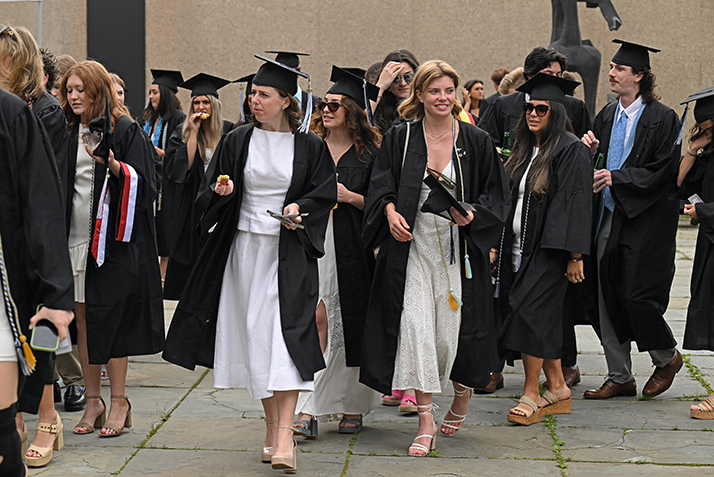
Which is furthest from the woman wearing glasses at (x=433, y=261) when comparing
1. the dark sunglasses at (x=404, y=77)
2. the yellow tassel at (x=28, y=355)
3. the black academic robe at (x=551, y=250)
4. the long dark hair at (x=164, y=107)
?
the long dark hair at (x=164, y=107)

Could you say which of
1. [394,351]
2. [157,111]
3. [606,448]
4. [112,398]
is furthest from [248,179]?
[157,111]

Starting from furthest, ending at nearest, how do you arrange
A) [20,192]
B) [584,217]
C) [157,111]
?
[157,111] < [584,217] < [20,192]

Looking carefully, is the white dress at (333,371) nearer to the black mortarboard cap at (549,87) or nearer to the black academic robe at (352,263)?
the black academic robe at (352,263)

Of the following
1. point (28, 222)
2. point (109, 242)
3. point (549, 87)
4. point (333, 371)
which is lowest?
point (333, 371)

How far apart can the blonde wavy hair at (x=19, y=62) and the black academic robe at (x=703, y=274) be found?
3.73 metres

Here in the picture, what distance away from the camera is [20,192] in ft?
9.25

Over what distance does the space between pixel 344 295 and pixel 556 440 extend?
4.60 ft

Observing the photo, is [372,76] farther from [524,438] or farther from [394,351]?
[524,438]

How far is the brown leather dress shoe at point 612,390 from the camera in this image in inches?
230

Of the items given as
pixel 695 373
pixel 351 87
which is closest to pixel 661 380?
pixel 695 373

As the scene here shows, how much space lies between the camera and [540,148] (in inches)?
213

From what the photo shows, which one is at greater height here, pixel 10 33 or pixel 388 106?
pixel 10 33

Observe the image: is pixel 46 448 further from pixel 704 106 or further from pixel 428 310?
pixel 704 106

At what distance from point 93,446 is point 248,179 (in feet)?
5.36
